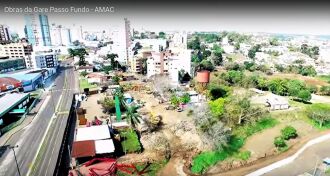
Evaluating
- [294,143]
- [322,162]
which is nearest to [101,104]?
[294,143]

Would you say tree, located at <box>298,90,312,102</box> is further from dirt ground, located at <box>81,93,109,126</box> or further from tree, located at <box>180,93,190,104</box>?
dirt ground, located at <box>81,93,109,126</box>

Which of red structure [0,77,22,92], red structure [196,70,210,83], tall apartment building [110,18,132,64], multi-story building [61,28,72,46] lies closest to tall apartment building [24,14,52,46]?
multi-story building [61,28,72,46]

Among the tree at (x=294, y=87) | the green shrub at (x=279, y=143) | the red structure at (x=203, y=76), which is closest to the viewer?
the green shrub at (x=279, y=143)

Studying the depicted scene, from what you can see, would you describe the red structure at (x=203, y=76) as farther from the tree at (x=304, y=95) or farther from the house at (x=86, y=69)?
the house at (x=86, y=69)

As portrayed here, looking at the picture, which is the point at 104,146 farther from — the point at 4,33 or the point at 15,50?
the point at 4,33

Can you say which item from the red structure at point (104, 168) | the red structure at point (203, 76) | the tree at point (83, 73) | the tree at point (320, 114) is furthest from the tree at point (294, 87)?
the tree at point (83, 73)

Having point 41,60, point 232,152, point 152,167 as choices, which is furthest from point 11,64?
point 232,152

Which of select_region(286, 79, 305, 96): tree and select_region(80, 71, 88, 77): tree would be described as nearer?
select_region(286, 79, 305, 96): tree
